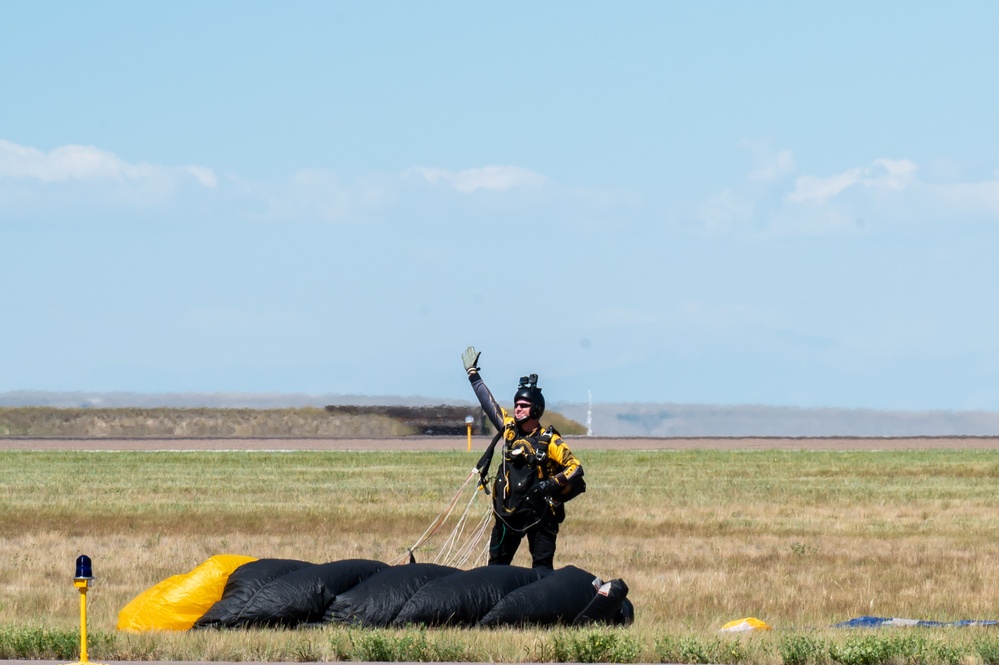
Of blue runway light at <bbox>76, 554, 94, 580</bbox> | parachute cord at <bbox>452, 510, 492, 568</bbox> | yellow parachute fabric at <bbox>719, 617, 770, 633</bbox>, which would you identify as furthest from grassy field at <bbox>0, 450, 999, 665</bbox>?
parachute cord at <bbox>452, 510, 492, 568</bbox>

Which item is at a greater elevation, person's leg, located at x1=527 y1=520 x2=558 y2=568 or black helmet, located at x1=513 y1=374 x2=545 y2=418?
black helmet, located at x1=513 y1=374 x2=545 y2=418

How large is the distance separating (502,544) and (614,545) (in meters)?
6.73

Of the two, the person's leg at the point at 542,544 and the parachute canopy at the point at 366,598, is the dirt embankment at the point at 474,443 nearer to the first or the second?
the person's leg at the point at 542,544

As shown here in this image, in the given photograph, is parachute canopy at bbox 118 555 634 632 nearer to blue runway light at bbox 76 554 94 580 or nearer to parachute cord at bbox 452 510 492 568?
parachute cord at bbox 452 510 492 568

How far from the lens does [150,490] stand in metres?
28.6

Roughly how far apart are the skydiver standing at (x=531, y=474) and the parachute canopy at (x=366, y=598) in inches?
30.9

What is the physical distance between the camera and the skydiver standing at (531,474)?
1205 centimetres

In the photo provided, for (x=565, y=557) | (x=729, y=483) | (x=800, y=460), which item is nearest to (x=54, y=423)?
(x=800, y=460)

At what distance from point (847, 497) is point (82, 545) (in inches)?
555

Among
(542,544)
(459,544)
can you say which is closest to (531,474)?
(542,544)

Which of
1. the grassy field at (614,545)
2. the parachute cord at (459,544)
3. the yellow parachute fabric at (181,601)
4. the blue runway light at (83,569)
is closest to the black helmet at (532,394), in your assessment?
the parachute cord at (459,544)

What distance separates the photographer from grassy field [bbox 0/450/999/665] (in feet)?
32.3

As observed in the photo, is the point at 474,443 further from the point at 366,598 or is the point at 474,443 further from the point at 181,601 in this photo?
the point at 366,598

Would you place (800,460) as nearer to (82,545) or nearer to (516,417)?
(82,545)
